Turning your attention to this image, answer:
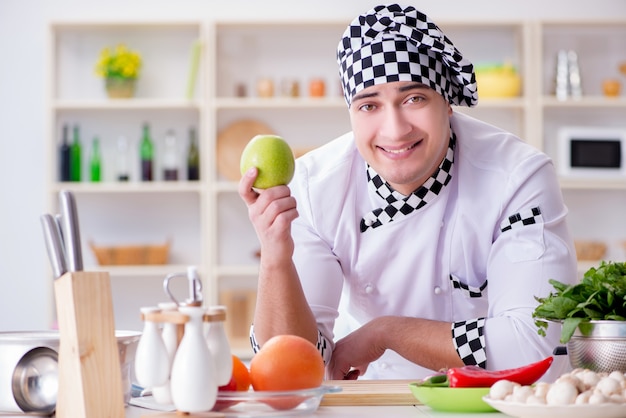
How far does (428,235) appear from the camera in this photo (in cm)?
202

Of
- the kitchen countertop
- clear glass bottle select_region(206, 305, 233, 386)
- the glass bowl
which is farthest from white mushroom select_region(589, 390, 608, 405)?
clear glass bottle select_region(206, 305, 233, 386)

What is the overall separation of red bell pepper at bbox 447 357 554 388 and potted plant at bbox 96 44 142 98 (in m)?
3.93

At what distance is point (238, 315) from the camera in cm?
496

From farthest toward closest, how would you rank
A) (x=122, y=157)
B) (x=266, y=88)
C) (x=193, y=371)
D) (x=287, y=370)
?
(x=122, y=157) < (x=266, y=88) < (x=287, y=370) < (x=193, y=371)

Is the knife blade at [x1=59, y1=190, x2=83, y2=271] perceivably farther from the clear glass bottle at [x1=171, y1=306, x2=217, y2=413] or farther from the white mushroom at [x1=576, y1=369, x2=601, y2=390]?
the white mushroom at [x1=576, y1=369, x2=601, y2=390]

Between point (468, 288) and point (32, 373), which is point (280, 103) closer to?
point (468, 288)

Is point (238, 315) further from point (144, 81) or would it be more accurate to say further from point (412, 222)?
point (412, 222)

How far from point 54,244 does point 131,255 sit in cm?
381

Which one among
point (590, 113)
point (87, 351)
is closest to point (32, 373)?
point (87, 351)

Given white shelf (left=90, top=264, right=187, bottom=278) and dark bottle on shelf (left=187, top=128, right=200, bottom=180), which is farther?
dark bottle on shelf (left=187, top=128, right=200, bottom=180)

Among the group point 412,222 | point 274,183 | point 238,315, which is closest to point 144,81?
point 238,315

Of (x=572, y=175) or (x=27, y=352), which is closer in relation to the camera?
(x=27, y=352)

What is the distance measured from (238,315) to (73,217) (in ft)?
12.8

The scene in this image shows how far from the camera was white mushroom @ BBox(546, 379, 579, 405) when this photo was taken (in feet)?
3.55
